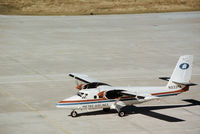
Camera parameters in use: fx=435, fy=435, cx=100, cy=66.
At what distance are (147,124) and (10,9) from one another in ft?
229

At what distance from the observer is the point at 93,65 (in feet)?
162

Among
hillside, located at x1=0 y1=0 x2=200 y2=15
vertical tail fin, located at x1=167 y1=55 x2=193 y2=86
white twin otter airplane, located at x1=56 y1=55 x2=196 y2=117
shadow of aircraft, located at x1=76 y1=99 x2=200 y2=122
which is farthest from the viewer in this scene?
hillside, located at x1=0 y1=0 x2=200 y2=15

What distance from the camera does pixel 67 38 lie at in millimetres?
65625

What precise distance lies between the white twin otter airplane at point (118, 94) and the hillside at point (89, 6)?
2438 inches

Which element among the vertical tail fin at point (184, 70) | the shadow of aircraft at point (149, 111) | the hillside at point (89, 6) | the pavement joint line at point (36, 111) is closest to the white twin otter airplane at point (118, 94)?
the vertical tail fin at point (184, 70)

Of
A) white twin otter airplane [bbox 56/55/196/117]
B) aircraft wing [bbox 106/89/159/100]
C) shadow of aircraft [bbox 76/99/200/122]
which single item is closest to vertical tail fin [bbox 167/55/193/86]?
white twin otter airplane [bbox 56/55/196/117]

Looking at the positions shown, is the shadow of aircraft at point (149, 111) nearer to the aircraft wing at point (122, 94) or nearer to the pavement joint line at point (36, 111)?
the aircraft wing at point (122, 94)

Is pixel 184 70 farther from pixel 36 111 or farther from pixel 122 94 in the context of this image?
pixel 36 111

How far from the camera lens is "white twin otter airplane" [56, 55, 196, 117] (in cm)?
3061

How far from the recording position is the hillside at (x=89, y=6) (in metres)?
93.8

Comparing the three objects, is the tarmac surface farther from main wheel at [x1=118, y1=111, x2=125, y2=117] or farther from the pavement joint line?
main wheel at [x1=118, y1=111, x2=125, y2=117]

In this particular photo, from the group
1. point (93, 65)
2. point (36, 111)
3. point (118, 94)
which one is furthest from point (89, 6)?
point (118, 94)

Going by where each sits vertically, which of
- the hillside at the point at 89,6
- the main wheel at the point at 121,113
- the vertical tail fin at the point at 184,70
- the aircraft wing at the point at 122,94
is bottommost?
the main wheel at the point at 121,113

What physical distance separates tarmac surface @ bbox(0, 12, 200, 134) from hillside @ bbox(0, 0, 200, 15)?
22.0 feet
